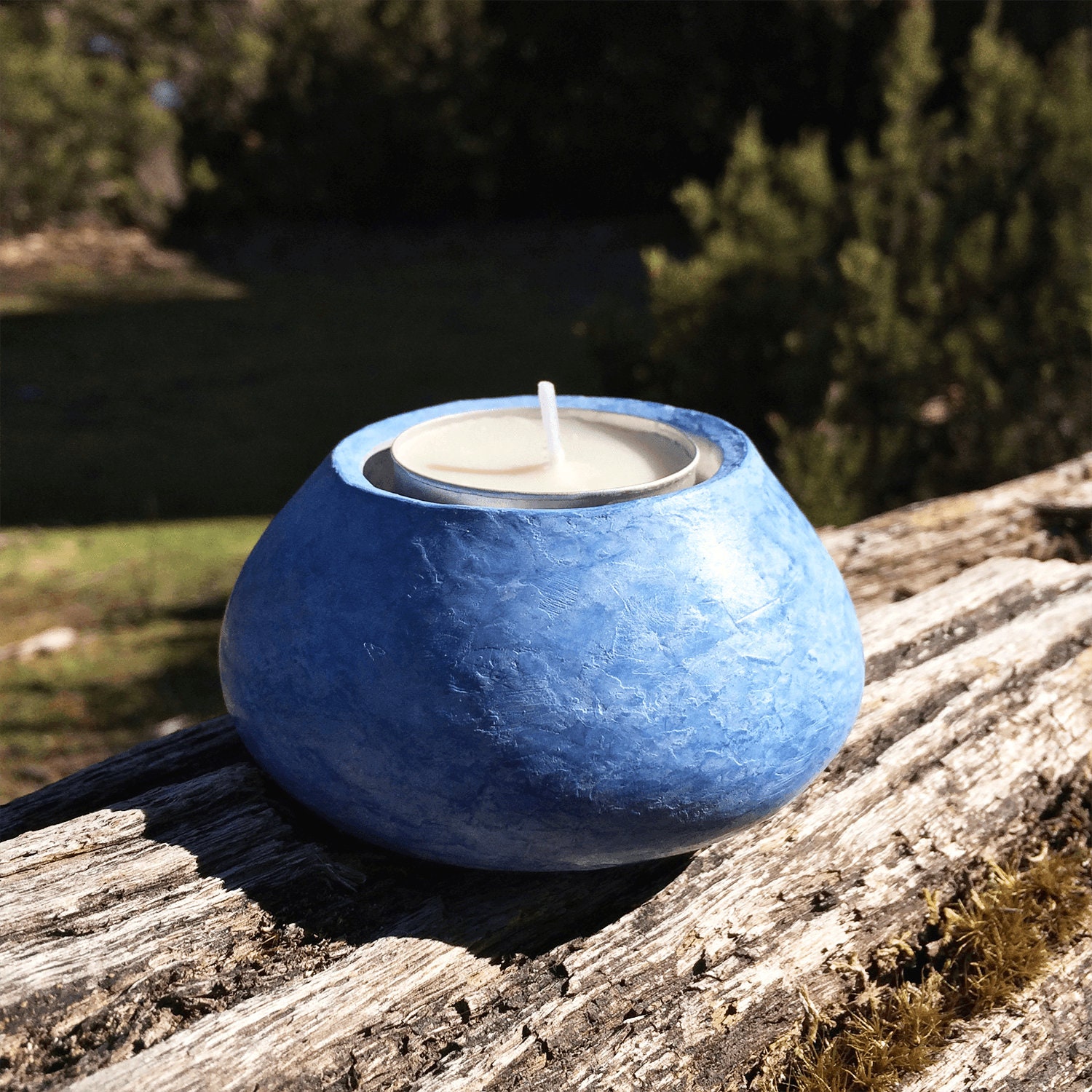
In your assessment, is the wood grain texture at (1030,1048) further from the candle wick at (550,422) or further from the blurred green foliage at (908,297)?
the blurred green foliage at (908,297)

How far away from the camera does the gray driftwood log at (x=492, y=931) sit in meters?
1.35

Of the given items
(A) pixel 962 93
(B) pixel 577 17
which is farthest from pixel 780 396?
(B) pixel 577 17

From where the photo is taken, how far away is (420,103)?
33.9ft

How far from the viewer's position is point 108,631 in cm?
404

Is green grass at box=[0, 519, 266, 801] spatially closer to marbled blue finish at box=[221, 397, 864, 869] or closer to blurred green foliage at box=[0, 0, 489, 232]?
marbled blue finish at box=[221, 397, 864, 869]

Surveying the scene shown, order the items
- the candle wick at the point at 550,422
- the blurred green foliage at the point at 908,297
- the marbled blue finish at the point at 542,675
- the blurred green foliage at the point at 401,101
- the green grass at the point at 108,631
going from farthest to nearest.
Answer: the blurred green foliage at the point at 401,101 < the blurred green foliage at the point at 908,297 < the green grass at the point at 108,631 < the candle wick at the point at 550,422 < the marbled blue finish at the point at 542,675

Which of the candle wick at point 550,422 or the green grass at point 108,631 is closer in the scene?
the candle wick at point 550,422

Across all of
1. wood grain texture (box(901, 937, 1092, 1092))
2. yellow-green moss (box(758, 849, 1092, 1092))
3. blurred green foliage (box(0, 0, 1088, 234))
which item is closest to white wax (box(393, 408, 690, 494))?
yellow-green moss (box(758, 849, 1092, 1092))

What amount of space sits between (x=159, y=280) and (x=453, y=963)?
854 cm

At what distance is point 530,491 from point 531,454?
0.14 m

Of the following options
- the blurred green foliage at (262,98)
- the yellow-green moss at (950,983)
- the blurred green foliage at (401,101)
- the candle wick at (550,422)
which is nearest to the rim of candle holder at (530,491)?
the candle wick at (550,422)

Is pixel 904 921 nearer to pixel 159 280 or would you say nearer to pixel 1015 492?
pixel 1015 492

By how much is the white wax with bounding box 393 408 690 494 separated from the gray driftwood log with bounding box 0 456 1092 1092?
0.57 meters

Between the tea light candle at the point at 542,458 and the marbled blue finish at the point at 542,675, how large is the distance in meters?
0.05
